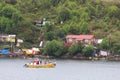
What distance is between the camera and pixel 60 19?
96375 millimetres

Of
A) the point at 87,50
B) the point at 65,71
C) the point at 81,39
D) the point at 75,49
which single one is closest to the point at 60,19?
the point at 81,39

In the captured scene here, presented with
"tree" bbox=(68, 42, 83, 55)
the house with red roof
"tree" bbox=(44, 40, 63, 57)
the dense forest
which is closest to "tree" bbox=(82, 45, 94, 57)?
"tree" bbox=(68, 42, 83, 55)

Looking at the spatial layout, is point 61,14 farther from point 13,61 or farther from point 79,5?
point 13,61

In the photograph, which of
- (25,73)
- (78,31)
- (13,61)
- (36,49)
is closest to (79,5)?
(78,31)

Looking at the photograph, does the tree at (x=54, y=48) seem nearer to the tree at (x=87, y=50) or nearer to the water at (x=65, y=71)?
the tree at (x=87, y=50)

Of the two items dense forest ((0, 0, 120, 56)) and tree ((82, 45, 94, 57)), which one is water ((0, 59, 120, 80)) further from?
dense forest ((0, 0, 120, 56))

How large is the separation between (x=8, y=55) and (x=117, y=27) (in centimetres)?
1751

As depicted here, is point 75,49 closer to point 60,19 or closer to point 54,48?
point 54,48

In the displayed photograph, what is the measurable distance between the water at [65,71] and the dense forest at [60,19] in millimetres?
9369

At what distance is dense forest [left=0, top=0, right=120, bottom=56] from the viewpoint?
3625 inches

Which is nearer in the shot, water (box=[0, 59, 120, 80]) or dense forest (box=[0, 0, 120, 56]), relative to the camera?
water (box=[0, 59, 120, 80])

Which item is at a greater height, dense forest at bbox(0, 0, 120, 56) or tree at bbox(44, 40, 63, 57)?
dense forest at bbox(0, 0, 120, 56)

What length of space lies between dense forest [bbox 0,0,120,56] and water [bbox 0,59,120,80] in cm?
937

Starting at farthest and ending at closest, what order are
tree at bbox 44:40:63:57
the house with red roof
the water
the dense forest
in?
the dense forest → the house with red roof → tree at bbox 44:40:63:57 → the water
